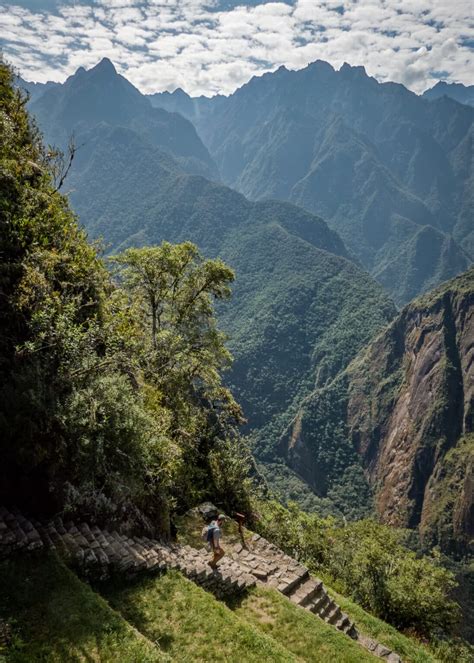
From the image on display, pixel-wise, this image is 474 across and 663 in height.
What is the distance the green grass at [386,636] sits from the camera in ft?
66.2

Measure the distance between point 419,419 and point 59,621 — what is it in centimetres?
14873

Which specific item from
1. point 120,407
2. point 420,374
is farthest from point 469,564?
point 120,407

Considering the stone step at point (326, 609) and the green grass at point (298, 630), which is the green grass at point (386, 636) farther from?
the green grass at point (298, 630)

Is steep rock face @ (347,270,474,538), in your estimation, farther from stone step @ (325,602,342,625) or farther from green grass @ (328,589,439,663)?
stone step @ (325,602,342,625)

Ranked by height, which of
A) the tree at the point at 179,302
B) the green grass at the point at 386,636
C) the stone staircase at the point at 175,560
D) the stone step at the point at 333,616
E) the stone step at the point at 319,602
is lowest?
the green grass at the point at 386,636

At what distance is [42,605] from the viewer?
10.6 metres

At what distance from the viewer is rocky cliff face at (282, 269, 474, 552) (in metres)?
118

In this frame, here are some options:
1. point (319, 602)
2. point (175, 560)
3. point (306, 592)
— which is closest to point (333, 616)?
point (319, 602)

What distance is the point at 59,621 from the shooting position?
10297 millimetres

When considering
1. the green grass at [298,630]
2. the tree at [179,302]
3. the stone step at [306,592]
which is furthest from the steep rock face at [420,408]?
the green grass at [298,630]

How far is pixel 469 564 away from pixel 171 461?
10757 cm

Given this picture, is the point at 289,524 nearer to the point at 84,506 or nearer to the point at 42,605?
the point at 84,506

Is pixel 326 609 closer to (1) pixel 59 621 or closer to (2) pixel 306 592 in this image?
(2) pixel 306 592

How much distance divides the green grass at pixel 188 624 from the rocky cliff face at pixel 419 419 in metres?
113
